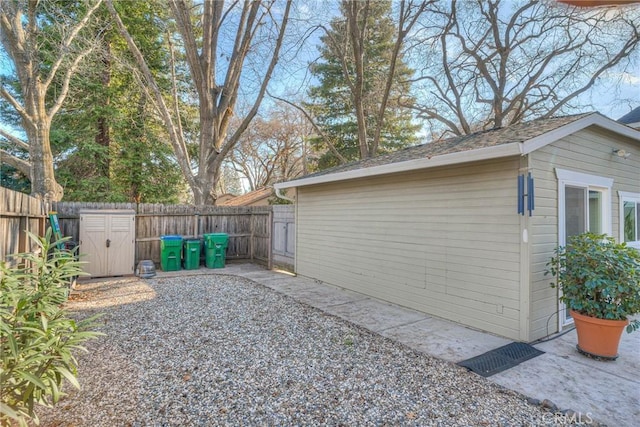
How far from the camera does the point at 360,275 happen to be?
5973 millimetres

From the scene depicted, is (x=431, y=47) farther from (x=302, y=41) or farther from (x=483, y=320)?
(x=483, y=320)

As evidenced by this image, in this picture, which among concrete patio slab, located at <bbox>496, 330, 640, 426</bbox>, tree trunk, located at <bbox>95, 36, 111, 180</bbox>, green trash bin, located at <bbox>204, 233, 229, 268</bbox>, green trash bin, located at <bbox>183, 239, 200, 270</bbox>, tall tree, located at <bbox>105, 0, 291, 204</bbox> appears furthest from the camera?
tree trunk, located at <bbox>95, 36, 111, 180</bbox>

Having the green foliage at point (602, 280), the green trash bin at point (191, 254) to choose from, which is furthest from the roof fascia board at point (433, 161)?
the green trash bin at point (191, 254)

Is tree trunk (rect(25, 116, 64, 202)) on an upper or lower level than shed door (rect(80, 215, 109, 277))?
upper

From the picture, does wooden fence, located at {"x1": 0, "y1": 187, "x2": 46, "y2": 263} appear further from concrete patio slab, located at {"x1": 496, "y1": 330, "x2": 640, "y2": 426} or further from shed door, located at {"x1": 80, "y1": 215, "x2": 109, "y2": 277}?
concrete patio slab, located at {"x1": 496, "y1": 330, "x2": 640, "y2": 426}

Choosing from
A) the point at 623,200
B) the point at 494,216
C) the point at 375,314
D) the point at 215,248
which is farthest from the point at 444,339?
the point at 215,248

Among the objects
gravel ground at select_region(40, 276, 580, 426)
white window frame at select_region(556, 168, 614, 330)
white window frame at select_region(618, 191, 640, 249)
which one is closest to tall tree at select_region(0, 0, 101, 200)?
gravel ground at select_region(40, 276, 580, 426)

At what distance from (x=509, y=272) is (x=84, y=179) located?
13.8 meters

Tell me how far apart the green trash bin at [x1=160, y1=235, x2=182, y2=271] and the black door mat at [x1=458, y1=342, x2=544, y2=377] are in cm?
691

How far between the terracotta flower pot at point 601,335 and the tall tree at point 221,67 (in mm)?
9697

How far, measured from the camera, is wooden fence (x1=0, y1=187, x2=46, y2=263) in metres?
2.83

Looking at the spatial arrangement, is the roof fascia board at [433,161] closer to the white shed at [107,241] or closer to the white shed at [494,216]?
the white shed at [494,216]

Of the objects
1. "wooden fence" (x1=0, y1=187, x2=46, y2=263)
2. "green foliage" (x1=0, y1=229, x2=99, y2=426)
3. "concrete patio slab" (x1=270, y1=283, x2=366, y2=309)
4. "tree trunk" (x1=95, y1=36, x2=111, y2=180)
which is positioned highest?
"tree trunk" (x1=95, y1=36, x2=111, y2=180)

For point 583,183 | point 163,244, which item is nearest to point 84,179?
point 163,244
